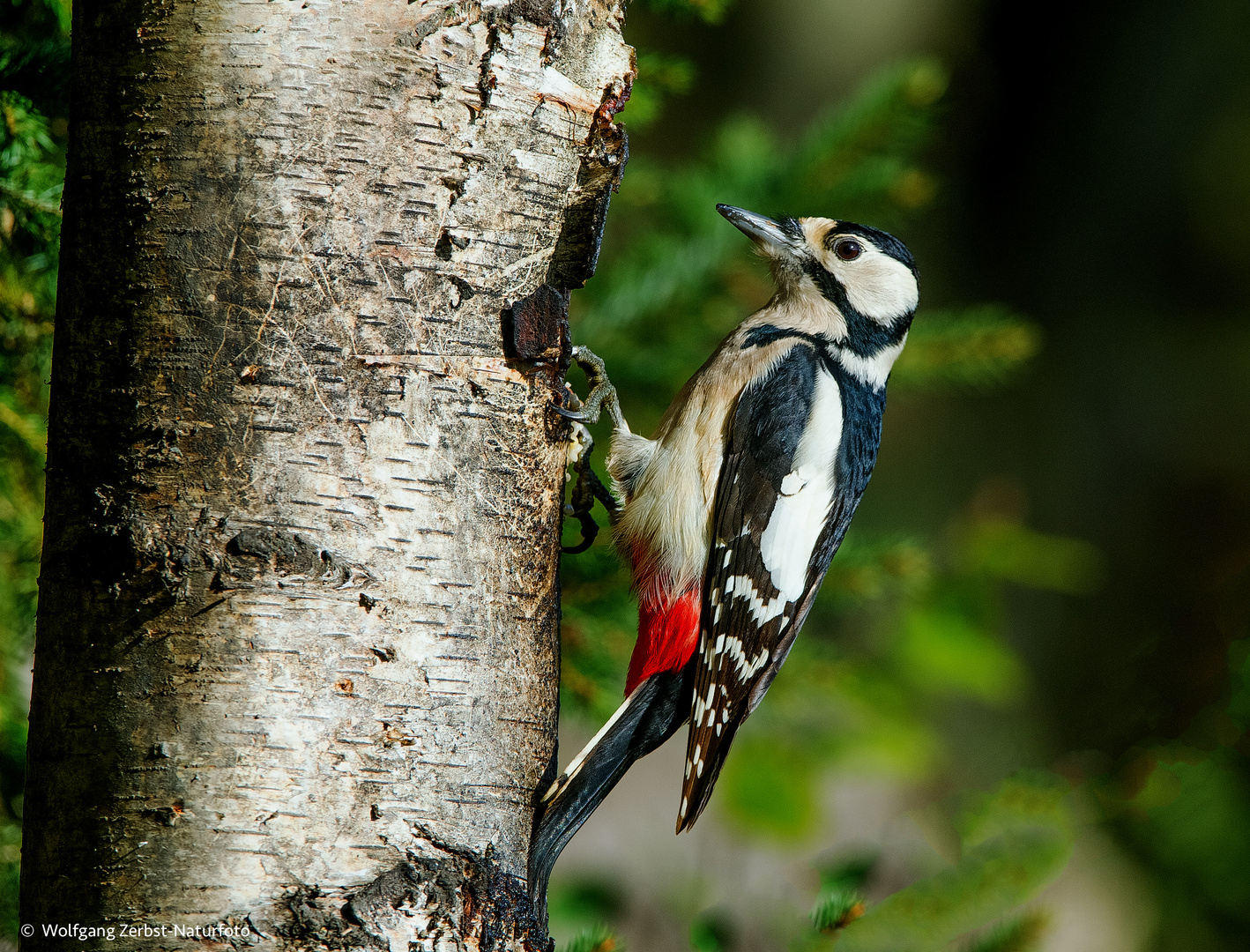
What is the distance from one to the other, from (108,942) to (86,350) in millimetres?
713

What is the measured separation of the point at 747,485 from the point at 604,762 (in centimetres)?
88

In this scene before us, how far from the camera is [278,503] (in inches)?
49.4

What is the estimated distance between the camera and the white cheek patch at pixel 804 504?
240 centimetres

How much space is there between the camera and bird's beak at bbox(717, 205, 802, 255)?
2.62m

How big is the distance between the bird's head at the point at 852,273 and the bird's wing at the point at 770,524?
0.32 metres

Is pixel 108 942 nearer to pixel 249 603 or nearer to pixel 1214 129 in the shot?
pixel 249 603

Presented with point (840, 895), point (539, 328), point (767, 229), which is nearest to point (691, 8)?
point (767, 229)

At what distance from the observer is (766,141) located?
10.4 ft

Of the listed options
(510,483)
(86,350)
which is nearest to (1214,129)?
(510,483)

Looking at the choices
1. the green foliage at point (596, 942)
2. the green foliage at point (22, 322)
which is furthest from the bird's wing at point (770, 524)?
the green foliage at point (22, 322)

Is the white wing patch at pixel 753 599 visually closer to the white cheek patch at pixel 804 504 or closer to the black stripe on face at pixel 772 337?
the white cheek patch at pixel 804 504

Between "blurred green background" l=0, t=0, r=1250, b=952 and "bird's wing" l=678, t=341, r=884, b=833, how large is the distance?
272 millimetres

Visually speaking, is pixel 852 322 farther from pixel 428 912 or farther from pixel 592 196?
pixel 428 912

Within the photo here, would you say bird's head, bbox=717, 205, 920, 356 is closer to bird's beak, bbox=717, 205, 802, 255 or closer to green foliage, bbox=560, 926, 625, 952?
bird's beak, bbox=717, 205, 802, 255
